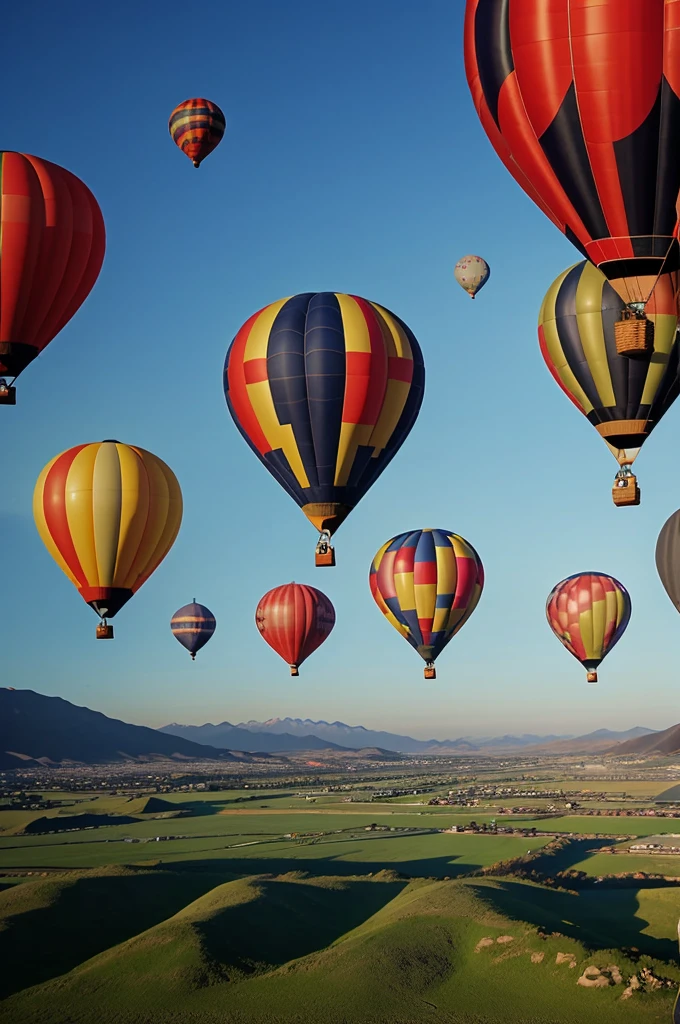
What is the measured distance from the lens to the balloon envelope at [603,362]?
98.6 feet

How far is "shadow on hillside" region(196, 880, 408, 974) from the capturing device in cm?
5947

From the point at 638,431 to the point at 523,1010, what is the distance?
30445mm

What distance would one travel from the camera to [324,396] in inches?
1284

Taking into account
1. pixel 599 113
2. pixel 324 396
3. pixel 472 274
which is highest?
pixel 472 274

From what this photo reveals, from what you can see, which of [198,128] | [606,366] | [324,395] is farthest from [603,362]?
[198,128]

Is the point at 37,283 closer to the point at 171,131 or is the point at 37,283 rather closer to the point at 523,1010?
the point at 171,131

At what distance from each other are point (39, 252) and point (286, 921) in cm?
4775

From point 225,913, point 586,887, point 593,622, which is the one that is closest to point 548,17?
point 593,622

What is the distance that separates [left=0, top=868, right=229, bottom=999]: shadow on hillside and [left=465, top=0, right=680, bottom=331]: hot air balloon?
49.5 metres

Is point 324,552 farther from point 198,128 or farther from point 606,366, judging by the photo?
point 198,128

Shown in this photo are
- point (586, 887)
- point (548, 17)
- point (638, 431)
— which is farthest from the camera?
point (586, 887)

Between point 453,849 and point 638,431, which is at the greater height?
point 638,431

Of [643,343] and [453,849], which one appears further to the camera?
[453,849]

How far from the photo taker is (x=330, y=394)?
32594mm
